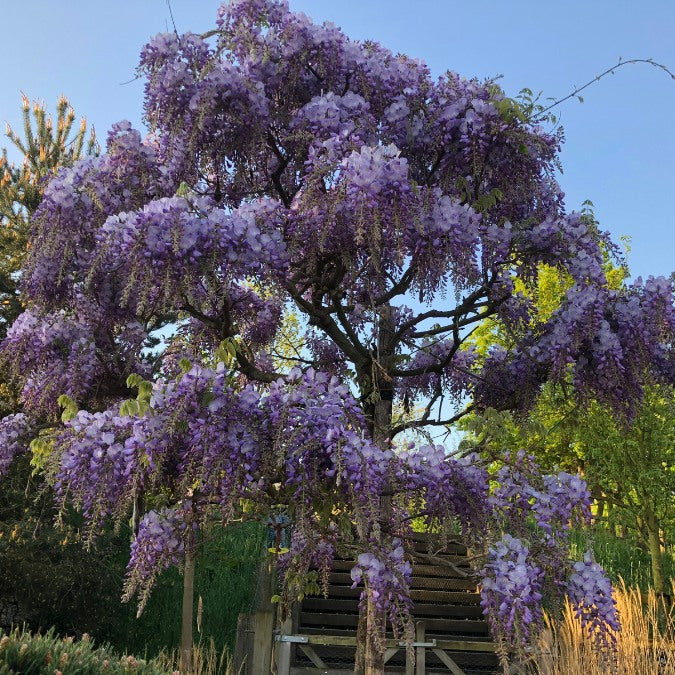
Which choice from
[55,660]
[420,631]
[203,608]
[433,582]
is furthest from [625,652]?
[203,608]

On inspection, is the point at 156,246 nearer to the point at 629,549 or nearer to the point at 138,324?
the point at 138,324

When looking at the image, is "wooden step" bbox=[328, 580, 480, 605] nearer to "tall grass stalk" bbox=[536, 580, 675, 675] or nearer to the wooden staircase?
the wooden staircase

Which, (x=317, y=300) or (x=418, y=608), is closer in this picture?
(x=317, y=300)

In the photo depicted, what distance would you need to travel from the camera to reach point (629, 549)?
1477cm

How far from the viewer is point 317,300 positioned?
5109 millimetres

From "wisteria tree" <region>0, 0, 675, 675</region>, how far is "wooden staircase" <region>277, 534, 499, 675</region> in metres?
2.89

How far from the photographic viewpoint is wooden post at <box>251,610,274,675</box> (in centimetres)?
682

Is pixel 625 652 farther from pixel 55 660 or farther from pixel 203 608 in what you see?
pixel 203 608

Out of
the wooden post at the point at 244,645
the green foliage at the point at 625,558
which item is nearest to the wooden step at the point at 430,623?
the wooden post at the point at 244,645

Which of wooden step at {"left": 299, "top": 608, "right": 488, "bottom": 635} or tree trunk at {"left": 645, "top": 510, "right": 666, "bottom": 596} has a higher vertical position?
tree trunk at {"left": 645, "top": 510, "right": 666, "bottom": 596}

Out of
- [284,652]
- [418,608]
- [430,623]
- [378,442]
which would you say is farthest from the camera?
[418,608]

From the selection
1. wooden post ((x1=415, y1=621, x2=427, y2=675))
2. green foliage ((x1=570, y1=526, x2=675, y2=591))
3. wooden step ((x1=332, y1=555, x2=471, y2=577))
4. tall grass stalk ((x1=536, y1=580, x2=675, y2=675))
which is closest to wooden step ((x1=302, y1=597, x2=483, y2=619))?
wooden step ((x1=332, y1=555, x2=471, y2=577))

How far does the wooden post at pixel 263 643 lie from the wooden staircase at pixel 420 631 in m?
0.56

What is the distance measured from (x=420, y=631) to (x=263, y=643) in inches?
67.5
